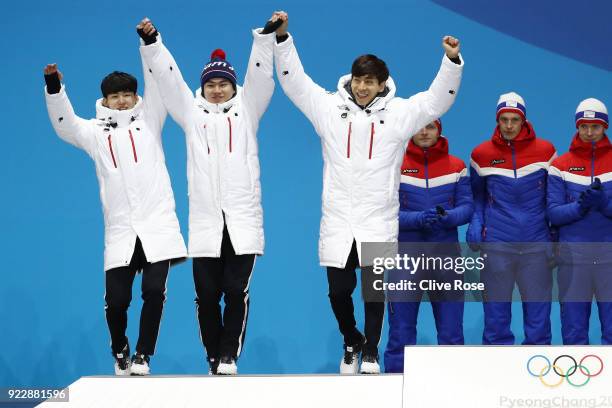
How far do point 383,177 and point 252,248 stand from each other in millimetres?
656

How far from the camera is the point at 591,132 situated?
210 inches

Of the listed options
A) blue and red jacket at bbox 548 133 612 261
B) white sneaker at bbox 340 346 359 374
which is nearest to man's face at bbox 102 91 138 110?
white sneaker at bbox 340 346 359 374

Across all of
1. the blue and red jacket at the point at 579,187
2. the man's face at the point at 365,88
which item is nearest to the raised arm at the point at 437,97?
the man's face at the point at 365,88

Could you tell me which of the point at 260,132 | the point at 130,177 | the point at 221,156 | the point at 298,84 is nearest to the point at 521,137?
the point at 298,84

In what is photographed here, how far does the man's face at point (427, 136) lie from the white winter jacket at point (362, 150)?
0.33 m

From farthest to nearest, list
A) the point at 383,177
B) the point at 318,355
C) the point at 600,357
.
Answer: the point at 318,355 < the point at 383,177 < the point at 600,357

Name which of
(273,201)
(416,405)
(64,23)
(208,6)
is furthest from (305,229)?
(416,405)

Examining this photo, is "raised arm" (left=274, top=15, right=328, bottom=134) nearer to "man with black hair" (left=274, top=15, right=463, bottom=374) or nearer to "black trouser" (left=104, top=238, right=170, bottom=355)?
"man with black hair" (left=274, top=15, right=463, bottom=374)

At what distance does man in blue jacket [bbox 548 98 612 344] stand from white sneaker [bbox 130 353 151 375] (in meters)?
1.95

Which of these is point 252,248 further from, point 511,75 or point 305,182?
point 511,75

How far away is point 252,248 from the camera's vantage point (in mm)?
5027

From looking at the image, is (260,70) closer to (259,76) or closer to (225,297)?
(259,76)

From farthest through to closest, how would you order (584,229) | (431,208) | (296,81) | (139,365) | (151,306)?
1. (431,208)
2. (584,229)
3. (296,81)
4. (151,306)
5. (139,365)

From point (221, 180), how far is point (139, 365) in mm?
879
